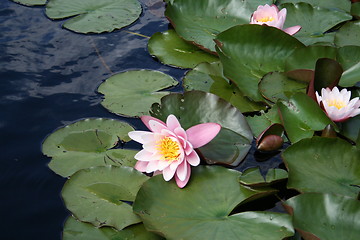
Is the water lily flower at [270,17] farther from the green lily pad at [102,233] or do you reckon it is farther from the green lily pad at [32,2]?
the green lily pad at [32,2]

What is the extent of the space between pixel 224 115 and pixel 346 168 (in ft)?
1.64

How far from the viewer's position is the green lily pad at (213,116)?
1.73 metres

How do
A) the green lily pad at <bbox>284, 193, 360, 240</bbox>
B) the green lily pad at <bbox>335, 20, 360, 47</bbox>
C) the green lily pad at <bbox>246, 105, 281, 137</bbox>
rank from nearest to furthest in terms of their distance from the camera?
1. the green lily pad at <bbox>284, 193, 360, 240</bbox>
2. the green lily pad at <bbox>246, 105, 281, 137</bbox>
3. the green lily pad at <bbox>335, 20, 360, 47</bbox>

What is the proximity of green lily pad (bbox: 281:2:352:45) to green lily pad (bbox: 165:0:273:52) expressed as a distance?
18 centimetres

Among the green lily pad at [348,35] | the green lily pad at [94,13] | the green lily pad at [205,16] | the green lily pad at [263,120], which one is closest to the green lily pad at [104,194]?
the green lily pad at [263,120]

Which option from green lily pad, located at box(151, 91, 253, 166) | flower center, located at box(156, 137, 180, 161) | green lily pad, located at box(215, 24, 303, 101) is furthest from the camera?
green lily pad, located at box(215, 24, 303, 101)

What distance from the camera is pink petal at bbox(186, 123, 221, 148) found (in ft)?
5.26

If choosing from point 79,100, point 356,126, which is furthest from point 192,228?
point 79,100

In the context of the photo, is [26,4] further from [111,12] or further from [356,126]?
[356,126]

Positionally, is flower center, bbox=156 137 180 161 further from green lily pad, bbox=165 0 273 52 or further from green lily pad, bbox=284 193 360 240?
green lily pad, bbox=165 0 273 52

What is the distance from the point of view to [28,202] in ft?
5.48

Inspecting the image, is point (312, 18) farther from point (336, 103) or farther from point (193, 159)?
point (193, 159)

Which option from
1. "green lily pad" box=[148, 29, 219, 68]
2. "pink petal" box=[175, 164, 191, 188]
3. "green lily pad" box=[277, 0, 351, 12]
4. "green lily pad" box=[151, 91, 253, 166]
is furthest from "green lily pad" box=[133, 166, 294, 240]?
"green lily pad" box=[277, 0, 351, 12]

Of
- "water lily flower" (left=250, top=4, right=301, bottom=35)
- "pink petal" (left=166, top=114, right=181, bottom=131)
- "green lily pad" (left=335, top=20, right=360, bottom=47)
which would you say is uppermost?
"water lily flower" (left=250, top=4, right=301, bottom=35)
